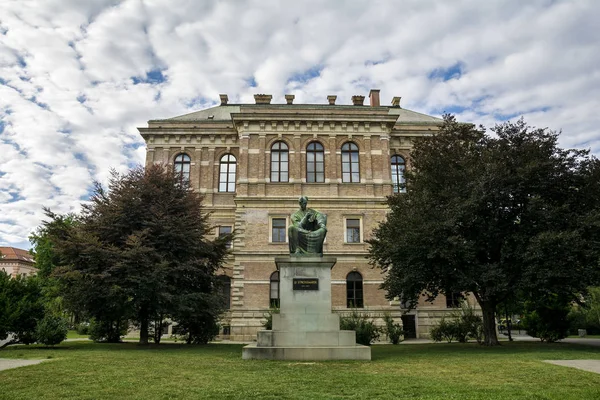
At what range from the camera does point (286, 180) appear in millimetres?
34312

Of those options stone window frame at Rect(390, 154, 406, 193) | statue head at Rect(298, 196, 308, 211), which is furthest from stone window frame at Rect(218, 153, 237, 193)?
statue head at Rect(298, 196, 308, 211)

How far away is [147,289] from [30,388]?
11.3m

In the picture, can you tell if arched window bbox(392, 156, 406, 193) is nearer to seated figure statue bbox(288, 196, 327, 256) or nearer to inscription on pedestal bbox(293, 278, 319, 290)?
seated figure statue bbox(288, 196, 327, 256)

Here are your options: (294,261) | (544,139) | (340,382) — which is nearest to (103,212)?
(294,261)

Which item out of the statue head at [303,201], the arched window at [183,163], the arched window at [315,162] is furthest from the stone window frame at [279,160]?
the statue head at [303,201]

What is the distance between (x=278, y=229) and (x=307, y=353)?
2022cm

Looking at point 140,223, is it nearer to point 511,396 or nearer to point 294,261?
point 294,261

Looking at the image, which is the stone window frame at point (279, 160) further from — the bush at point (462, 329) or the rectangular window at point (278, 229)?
the bush at point (462, 329)

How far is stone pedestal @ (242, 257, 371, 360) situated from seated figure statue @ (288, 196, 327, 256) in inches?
16.4

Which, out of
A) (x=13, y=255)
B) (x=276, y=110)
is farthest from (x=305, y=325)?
(x=13, y=255)

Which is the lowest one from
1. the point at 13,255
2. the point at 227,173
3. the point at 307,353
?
the point at 307,353

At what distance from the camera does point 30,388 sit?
8.32 meters

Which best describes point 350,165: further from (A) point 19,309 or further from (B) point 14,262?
(B) point 14,262

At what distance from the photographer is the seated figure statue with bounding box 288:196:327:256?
1510cm
